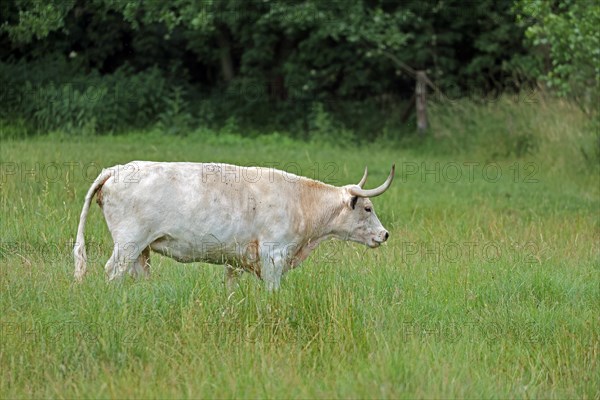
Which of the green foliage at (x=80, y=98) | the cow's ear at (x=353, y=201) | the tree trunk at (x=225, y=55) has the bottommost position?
the green foliage at (x=80, y=98)

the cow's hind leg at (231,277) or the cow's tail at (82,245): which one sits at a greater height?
the cow's tail at (82,245)

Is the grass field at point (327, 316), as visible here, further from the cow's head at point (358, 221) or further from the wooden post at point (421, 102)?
the wooden post at point (421, 102)

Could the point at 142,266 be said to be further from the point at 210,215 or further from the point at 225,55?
the point at 225,55

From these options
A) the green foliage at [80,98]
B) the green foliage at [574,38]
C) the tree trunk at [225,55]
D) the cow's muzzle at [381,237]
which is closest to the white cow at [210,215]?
the cow's muzzle at [381,237]

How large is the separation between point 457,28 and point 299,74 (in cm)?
442

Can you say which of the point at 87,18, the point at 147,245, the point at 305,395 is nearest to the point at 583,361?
the point at 305,395

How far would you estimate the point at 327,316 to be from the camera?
24.5 ft

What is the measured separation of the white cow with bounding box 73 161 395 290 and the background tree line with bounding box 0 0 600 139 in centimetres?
1447

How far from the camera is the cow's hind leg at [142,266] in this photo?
8680mm

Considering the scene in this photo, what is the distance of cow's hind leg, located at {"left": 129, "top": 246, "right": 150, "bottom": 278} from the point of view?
868 centimetres

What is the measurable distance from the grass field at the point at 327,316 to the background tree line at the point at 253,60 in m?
11.0

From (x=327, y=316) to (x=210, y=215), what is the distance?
180 cm

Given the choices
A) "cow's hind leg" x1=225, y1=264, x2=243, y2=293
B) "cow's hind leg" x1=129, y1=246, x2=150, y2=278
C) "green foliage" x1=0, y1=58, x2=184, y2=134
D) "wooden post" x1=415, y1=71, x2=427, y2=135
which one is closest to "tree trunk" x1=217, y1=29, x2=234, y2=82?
"green foliage" x1=0, y1=58, x2=184, y2=134

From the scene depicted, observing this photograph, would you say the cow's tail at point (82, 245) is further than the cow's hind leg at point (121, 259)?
No
